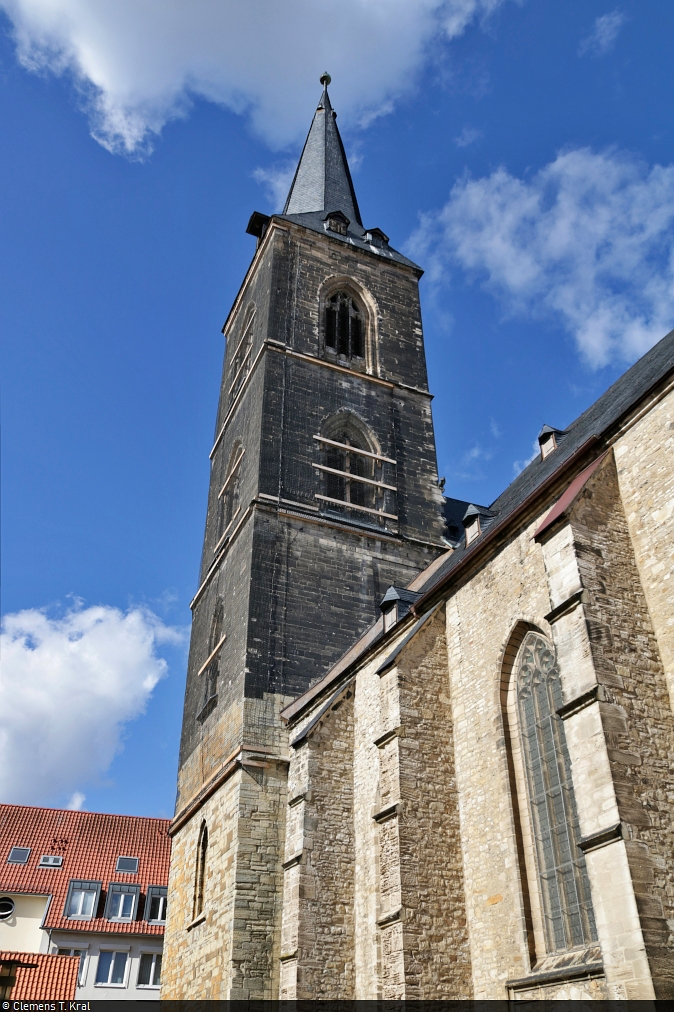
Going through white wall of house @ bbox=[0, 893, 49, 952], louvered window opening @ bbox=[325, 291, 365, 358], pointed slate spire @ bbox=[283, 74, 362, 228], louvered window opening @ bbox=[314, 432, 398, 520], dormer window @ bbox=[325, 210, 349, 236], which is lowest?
white wall of house @ bbox=[0, 893, 49, 952]

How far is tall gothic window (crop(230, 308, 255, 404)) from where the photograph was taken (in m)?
22.3

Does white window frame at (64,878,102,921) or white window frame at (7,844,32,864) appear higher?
white window frame at (7,844,32,864)

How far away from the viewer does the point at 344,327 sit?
A: 2241 centimetres

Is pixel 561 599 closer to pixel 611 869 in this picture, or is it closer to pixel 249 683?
pixel 611 869

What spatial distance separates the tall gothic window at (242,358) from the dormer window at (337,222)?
10.5 feet

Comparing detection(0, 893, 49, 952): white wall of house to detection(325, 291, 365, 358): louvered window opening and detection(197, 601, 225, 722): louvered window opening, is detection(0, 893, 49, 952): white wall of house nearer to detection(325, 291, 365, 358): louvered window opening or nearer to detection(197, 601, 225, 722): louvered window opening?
detection(197, 601, 225, 722): louvered window opening

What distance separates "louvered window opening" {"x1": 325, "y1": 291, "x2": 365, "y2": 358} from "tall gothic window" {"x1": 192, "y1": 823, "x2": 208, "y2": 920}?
37.9 feet

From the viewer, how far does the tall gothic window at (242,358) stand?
879 inches

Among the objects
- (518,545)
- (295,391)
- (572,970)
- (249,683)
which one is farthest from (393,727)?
(295,391)

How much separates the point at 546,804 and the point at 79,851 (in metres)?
19.5

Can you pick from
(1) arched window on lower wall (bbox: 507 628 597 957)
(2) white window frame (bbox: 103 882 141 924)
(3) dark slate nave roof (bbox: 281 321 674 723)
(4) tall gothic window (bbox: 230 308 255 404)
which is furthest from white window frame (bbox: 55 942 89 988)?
(1) arched window on lower wall (bbox: 507 628 597 957)

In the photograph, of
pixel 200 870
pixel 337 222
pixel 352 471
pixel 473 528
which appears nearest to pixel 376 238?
pixel 337 222

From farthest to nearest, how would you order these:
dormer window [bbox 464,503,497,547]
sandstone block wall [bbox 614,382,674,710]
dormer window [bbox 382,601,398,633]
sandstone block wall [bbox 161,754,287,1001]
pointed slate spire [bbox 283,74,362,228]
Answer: pointed slate spire [bbox 283,74,362,228]
dormer window [bbox 464,503,497,547]
dormer window [bbox 382,601,398,633]
sandstone block wall [bbox 161,754,287,1001]
sandstone block wall [bbox 614,382,674,710]

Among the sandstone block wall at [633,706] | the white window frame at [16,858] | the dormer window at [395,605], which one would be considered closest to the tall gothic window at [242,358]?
the dormer window at [395,605]
